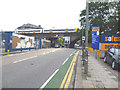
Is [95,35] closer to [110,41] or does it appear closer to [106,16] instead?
[110,41]

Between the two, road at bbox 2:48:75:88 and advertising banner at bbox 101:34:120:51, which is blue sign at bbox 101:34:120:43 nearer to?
advertising banner at bbox 101:34:120:51

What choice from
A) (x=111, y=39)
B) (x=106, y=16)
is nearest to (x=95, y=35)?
(x=111, y=39)

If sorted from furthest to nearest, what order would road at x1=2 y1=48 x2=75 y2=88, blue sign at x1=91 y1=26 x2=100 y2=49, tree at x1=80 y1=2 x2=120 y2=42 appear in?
1. tree at x1=80 y1=2 x2=120 y2=42
2. blue sign at x1=91 y1=26 x2=100 y2=49
3. road at x1=2 y1=48 x2=75 y2=88

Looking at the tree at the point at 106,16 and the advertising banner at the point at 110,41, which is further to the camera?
the tree at the point at 106,16

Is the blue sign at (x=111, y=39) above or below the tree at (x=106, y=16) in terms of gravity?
below

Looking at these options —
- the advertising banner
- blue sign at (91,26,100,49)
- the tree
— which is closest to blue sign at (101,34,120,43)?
the advertising banner

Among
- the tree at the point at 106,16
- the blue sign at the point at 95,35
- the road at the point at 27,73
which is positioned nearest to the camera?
the road at the point at 27,73

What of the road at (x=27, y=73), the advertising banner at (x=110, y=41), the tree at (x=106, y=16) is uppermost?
the tree at (x=106, y=16)

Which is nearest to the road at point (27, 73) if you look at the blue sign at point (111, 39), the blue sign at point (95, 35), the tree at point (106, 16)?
the blue sign at point (95, 35)

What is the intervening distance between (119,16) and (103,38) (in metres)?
12.3

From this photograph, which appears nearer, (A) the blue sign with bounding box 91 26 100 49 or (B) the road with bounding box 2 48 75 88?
(B) the road with bounding box 2 48 75 88

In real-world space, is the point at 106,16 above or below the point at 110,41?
above

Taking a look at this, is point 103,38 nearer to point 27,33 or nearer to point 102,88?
point 102,88

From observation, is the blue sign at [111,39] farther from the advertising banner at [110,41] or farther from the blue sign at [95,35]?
the blue sign at [95,35]
